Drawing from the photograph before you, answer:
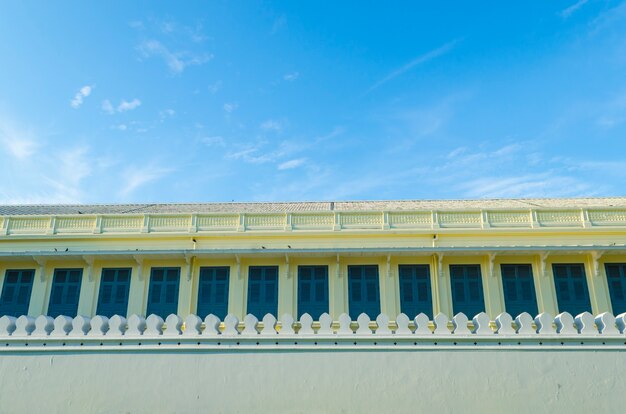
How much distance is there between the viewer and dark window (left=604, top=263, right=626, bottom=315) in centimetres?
1928

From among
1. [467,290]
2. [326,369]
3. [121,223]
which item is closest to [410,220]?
[467,290]

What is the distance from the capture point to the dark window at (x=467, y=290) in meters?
19.5

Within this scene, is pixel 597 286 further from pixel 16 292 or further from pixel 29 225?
pixel 29 225

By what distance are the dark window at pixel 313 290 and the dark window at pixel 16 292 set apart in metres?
9.01

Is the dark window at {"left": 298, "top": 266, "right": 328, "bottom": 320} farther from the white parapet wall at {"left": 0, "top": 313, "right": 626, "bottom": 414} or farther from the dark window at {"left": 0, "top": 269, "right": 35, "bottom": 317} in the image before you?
the white parapet wall at {"left": 0, "top": 313, "right": 626, "bottom": 414}

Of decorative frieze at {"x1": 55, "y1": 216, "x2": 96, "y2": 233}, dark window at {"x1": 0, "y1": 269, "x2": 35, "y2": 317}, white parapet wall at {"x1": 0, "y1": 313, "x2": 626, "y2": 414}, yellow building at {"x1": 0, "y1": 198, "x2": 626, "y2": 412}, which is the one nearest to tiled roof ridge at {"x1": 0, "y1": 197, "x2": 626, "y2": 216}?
yellow building at {"x1": 0, "y1": 198, "x2": 626, "y2": 412}

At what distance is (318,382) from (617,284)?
14.4 m

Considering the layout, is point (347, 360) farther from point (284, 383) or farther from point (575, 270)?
point (575, 270)

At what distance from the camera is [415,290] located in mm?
19828

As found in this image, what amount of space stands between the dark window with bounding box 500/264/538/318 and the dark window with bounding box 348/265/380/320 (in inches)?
163

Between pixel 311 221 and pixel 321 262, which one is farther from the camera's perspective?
pixel 311 221

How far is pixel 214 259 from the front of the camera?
67.0ft

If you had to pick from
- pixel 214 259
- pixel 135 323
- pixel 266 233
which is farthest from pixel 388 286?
pixel 135 323

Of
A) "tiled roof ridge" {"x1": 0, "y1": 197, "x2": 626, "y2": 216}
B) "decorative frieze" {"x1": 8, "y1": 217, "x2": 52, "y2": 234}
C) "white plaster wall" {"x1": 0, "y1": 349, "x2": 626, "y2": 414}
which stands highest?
"tiled roof ridge" {"x1": 0, "y1": 197, "x2": 626, "y2": 216}
